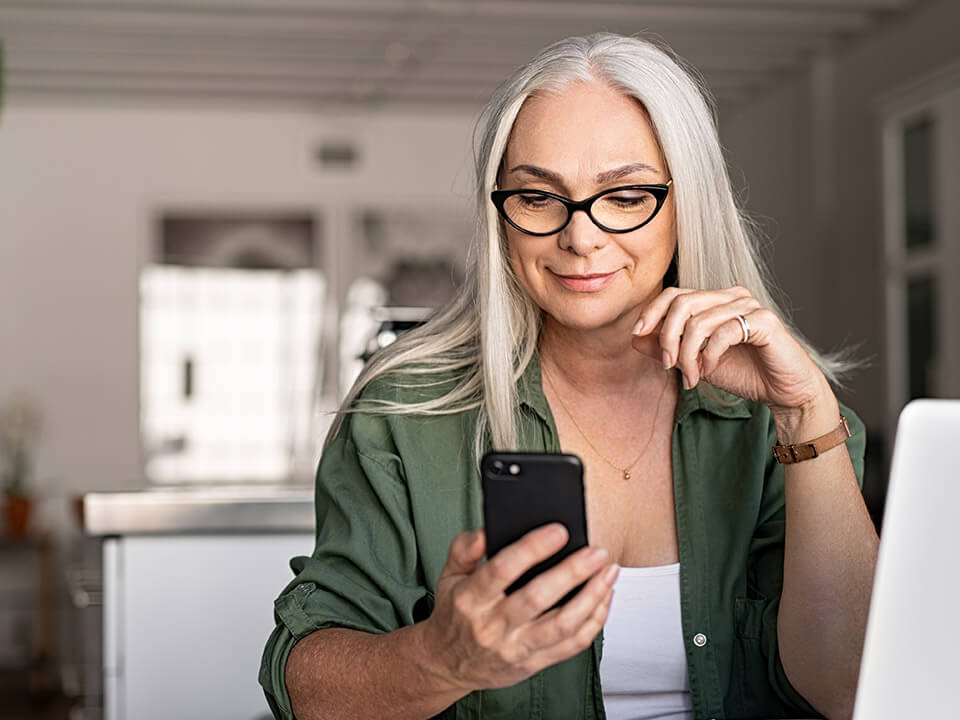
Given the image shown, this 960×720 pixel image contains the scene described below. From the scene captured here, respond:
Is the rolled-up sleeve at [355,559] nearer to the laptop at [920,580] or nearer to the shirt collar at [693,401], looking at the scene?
the shirt collar at [693,401]

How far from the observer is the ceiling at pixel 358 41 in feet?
19.1

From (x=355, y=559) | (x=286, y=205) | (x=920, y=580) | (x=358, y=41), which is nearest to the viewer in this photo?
(x=920, y=580)

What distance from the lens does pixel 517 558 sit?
88cm

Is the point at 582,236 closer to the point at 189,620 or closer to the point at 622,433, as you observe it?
the point at 622,433

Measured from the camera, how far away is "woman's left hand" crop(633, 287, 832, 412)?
120cm

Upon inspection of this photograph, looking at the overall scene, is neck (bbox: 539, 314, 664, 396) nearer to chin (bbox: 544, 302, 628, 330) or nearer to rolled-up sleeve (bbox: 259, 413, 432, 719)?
chin (bbox: 544, 302, 628, 330)

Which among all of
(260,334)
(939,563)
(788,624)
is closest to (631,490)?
(788,624)

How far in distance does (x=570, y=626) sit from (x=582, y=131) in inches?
27.5

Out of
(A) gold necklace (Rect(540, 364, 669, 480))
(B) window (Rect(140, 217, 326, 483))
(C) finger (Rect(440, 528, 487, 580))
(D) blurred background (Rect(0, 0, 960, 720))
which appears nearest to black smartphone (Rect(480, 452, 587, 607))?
(C) finger (Rect(440, 528, 487, 580))

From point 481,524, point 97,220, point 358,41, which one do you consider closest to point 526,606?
point 481,524

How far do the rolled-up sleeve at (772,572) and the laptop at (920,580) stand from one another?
0.68m

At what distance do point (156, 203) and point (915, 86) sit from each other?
4.57 metres

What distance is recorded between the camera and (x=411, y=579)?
4.56ft

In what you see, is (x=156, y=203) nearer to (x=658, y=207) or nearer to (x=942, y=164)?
(x=942, y=164)
